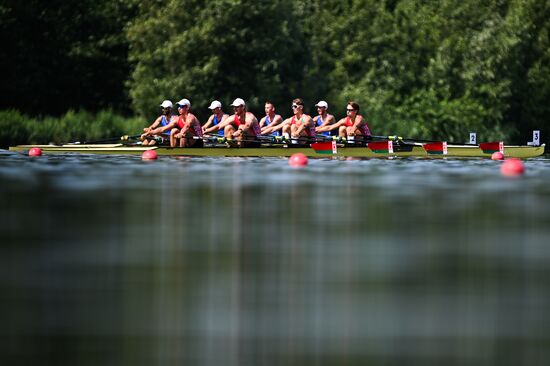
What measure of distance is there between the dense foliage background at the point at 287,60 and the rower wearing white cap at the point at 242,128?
23477mm

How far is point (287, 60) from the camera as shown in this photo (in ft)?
226

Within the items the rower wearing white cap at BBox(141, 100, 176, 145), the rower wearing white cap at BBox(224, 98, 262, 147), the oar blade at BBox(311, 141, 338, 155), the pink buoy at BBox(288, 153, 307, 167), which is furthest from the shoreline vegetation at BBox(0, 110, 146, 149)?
the pink buoy at BBox(288, 153, 307, 167)

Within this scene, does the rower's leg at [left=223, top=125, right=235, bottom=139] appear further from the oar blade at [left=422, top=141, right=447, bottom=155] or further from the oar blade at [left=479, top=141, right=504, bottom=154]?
the oar blade at [left=479, top=141, right=504, bottom=154]

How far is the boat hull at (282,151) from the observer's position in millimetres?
38531

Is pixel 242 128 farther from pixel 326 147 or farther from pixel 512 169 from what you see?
pixel 512 169

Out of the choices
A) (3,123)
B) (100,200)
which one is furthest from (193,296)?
(3,123)

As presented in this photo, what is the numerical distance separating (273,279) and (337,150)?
27241 mm

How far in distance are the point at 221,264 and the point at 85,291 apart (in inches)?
77.2

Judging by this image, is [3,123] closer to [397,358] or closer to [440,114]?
[440,114]

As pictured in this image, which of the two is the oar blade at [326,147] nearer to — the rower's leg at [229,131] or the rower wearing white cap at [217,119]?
the rower's leg at [229,131]

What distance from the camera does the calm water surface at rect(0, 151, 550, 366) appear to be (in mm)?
8859

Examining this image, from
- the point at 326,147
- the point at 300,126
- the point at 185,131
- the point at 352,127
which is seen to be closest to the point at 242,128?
the point at 185,131

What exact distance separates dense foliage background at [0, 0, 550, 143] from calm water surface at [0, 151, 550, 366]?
139 feet

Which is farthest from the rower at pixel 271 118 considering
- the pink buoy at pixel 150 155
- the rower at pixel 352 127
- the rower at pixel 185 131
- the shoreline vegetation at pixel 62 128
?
the shoreline vegetation at pixel 62 128
